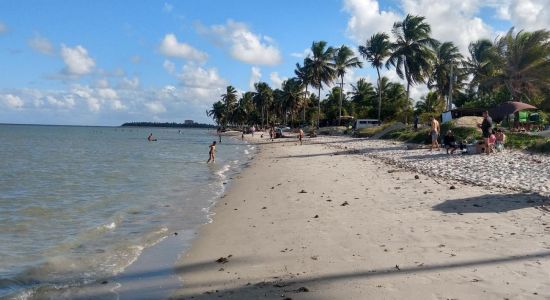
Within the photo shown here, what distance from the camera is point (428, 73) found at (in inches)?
1965

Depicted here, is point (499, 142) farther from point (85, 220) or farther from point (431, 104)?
point (431, 104)

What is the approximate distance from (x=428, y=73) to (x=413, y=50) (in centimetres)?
292

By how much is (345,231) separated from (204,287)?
10.2 feet

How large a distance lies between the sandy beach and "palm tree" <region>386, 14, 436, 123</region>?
1512 inches

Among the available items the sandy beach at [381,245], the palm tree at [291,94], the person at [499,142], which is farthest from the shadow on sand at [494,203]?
the palm tree at [291,94]

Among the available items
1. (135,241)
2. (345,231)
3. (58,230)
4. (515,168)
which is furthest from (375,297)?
(515,168)

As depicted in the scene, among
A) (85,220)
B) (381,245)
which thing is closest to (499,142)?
(381,245)

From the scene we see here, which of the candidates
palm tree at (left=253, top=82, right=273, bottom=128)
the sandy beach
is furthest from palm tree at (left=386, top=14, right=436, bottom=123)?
palm tree at (left=253, top=82, right=273, bottom=128)

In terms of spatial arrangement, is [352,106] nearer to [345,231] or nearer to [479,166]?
[479,166]

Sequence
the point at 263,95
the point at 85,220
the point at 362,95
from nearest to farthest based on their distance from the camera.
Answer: the point at 85,220, the point at 362,95, the point at 263,95

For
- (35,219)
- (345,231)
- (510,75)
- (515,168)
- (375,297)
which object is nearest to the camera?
(375,297)

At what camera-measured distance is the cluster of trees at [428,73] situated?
129 feet

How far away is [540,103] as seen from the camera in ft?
133

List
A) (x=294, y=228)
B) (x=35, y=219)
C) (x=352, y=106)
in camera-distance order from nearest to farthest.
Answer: (x=294, y=228)
(x=35, y=219)
(x=352, y=106)
